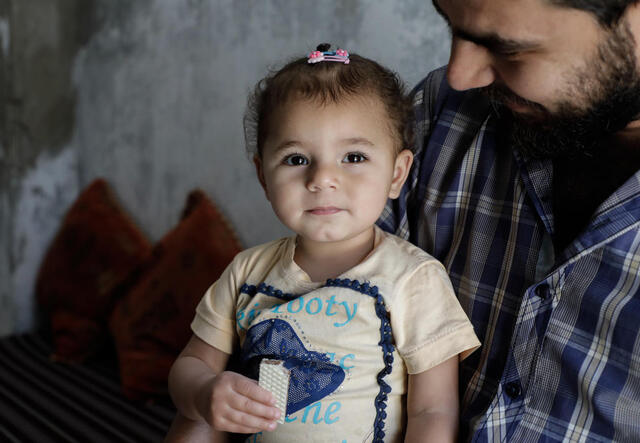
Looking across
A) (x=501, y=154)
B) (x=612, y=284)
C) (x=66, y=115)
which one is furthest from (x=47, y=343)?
(x=612, y=284)

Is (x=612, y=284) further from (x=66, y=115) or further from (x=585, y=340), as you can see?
(x=66, y=115)

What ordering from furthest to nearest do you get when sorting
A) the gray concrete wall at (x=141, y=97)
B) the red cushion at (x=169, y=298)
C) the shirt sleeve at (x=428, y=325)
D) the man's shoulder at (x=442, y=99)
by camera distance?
the red cushion at (x=169, y=298) < the gray concrete wall at (x=141, y=97) < the man's shoulder at (x=442, y=99) < the shirt sleeve at (x=428, y=325)

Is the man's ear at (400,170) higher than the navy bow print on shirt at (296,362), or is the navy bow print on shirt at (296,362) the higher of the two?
the man's ear at (400,170)

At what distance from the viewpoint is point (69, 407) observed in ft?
8.02

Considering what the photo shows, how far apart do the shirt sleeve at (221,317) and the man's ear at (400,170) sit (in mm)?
393

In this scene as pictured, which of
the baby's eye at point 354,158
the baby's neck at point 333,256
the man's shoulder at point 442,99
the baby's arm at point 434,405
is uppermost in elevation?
the man's shoulder at point 442,99

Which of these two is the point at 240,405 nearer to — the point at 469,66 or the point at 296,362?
the point at 296,362

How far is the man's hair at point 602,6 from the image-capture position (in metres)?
1.19

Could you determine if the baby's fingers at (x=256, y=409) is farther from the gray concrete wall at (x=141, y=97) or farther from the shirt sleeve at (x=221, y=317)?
the gray concrete wall at (x=141, y=97)

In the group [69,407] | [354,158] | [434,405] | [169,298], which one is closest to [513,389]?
[434,405]

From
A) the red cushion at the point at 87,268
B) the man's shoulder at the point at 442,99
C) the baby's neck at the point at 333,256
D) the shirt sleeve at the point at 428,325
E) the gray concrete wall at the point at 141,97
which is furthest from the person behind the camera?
the red cushion at the point at 87,268

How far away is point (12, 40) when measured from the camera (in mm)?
3150

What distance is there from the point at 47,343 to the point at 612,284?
9.10 ft

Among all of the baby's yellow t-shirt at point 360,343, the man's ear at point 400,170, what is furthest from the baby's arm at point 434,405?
the man's ear at point 400,170
